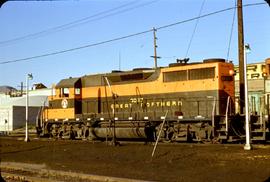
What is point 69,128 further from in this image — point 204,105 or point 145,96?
point 204,105

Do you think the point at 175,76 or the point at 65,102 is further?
the point at 65,102

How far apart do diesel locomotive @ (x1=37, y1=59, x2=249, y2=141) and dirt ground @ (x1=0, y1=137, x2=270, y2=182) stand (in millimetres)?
2405

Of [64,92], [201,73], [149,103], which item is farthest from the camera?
[64,92]

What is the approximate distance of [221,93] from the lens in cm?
2372

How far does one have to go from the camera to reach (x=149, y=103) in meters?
26.5

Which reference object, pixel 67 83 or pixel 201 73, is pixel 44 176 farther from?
pixel 67 83

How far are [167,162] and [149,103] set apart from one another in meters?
10.7

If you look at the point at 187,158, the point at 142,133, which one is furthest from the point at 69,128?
the point at 187,158

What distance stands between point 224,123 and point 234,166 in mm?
8457

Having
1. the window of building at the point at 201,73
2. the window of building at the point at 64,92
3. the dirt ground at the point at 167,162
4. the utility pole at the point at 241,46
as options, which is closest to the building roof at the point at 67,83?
the window of building at the point at 64,92

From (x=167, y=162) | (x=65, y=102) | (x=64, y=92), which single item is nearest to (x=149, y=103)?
(x=65, y=102)

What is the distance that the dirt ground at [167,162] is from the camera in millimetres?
12602

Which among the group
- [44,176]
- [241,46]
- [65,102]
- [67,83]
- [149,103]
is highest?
[241,46]

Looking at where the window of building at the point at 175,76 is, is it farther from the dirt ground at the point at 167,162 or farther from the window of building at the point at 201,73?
the dirt ground at the point at 167,162
